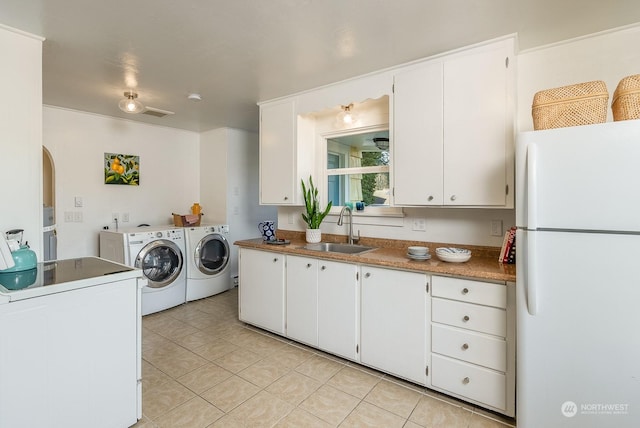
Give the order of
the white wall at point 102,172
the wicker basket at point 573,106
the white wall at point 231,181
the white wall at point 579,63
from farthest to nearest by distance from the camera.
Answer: the white wall at point 231,181, the white wall at point 102,172, the white wall at point 579,63, the wicker basket at point 573,106

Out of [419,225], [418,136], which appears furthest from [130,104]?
[419,225]

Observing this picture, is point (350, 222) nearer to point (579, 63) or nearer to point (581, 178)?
point (581, 178)

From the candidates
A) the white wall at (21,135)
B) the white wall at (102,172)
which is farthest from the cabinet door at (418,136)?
the white wall at (102,172)

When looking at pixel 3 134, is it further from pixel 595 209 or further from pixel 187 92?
pixel 595 209

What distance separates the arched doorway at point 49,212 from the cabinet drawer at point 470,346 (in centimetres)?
374

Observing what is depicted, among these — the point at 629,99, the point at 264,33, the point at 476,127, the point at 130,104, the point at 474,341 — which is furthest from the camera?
the point at 130,104

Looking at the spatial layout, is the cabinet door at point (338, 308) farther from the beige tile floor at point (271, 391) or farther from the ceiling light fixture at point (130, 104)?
the ceiling light fixture at point (130, 104)

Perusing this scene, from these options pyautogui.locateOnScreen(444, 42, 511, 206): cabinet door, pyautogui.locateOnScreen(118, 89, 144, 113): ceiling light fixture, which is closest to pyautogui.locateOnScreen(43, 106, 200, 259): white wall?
pyautogui.locateOnScreen(118, 89, 144, 113): ceiling light fixture

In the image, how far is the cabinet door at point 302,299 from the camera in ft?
8.32

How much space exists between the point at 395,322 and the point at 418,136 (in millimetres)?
1339

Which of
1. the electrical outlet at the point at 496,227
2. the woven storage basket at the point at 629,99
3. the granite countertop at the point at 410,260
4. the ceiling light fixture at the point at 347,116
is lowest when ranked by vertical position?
the granite countertop at the point at 410,260

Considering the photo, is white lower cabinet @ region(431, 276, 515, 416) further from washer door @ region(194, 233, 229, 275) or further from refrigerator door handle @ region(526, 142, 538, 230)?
washer door @ region(194, 233, 229, 275)

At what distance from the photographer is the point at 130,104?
8.91 ft

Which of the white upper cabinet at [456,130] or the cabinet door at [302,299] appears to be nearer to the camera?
the white upper cabinet at [456,130]
